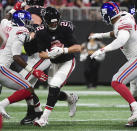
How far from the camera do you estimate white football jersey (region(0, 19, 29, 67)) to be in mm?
7539

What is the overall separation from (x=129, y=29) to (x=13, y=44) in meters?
1.56

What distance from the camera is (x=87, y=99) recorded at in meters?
12.5

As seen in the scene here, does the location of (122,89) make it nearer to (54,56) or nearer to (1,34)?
(54,56)

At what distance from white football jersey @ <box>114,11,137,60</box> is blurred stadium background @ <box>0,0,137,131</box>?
103 centimetres

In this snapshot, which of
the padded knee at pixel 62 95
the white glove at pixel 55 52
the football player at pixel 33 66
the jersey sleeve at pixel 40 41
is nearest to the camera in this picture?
the white glove at pixel 55 52

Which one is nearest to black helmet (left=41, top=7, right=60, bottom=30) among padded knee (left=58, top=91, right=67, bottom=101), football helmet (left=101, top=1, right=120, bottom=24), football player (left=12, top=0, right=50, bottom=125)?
football player (left=12, top=0, right=50, bottom=125)

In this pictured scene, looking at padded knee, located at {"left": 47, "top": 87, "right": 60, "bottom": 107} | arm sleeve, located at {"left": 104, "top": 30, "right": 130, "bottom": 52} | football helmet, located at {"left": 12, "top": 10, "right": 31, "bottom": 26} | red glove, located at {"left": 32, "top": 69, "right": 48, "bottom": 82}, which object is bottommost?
padded knee, located at {"left": 47, "top": 87, "right": 60, "bottom": 107}

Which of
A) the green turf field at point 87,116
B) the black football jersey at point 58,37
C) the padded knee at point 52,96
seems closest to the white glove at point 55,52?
the black football jersey at point 58,37

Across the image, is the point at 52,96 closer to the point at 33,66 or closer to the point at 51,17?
the point at 33,66

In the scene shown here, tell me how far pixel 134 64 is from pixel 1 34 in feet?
9.84

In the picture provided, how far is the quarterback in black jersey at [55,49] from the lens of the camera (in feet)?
24.8

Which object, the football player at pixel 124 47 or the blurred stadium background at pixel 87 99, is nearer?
the football player at pixel 124 47

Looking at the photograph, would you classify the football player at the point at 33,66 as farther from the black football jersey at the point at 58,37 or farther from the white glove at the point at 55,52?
the white glove at the point at 55,52

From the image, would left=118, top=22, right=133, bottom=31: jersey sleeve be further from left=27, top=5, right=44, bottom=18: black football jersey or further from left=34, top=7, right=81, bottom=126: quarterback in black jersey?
left=27, top=5, right=44, bottom=18: black football jersey
